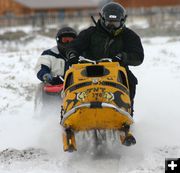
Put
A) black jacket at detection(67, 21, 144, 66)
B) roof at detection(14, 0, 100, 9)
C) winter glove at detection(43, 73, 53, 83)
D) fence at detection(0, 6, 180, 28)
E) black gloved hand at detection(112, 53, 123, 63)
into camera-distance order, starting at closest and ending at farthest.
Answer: black gloved hand at detection(112, 53, 123, 63) < black jacket at detection(67, 21, 144, 66) < winter glove at detection(43, 73, 53, 83) < fence at detection(0, 6, 180, 28) < roof at detection(14, 0, 100, 9)

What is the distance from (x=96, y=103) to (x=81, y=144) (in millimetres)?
1029

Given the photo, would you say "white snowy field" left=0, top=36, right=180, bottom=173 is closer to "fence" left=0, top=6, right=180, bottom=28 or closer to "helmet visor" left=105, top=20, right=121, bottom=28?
"helmet visor" left=105, top=20, right=121, bottom=28

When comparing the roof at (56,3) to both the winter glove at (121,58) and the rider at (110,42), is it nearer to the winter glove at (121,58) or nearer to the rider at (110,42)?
the rider at (110,42)

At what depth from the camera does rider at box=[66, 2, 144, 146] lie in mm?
7449

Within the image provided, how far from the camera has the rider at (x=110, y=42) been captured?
7449mm

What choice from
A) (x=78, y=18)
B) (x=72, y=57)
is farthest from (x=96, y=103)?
(x=78, y=18)

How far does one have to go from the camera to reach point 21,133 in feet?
28.5

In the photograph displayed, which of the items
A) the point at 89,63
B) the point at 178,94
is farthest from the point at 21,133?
the point at 178,94

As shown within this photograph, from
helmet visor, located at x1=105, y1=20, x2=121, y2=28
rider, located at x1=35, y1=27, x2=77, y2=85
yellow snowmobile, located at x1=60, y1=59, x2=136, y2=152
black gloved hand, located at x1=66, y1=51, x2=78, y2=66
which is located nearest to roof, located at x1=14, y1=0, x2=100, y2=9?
rider, located at x1=35, y1=27, x2=77, y2=85

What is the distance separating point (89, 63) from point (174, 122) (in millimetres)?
2427

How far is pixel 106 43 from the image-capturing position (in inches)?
300

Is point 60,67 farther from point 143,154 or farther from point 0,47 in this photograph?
point 0,47

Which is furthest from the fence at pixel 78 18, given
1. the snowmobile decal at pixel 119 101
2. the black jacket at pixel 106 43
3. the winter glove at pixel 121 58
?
the snowmobile decal at pixel 119 101

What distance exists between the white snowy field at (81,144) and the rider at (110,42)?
936mm
